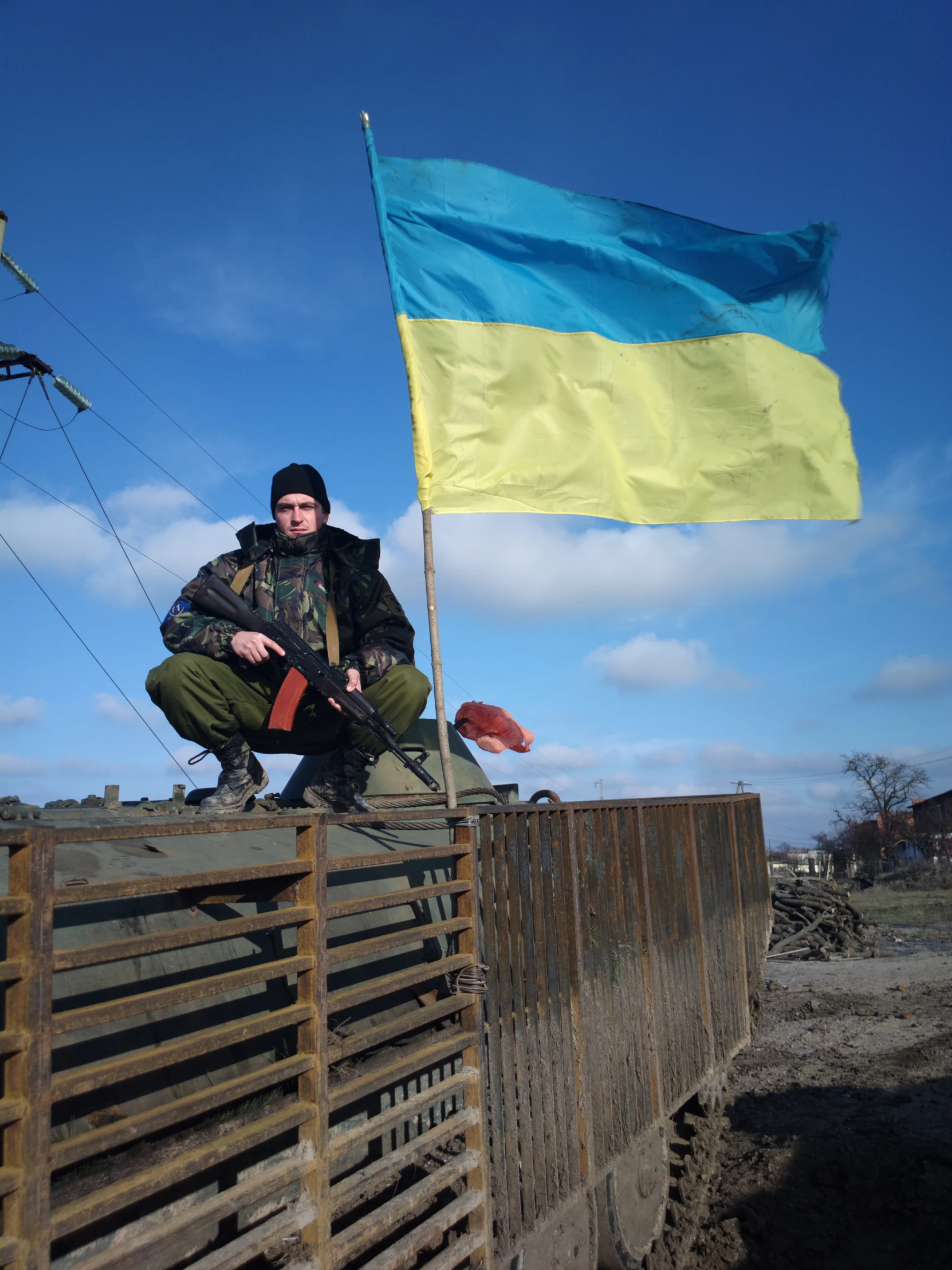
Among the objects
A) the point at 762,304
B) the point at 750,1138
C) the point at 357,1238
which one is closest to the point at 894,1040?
the point at 750,1138

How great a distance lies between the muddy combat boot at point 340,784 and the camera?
438cm

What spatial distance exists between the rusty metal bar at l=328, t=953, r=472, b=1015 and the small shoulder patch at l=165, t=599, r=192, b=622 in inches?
77.2

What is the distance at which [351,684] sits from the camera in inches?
166

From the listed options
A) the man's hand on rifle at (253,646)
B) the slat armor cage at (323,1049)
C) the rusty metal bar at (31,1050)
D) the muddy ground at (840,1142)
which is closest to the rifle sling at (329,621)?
the man's hand on rifle at (253,646)

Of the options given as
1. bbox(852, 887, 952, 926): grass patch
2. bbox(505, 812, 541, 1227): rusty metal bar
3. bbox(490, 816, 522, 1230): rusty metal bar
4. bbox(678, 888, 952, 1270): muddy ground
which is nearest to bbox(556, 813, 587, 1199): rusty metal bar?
bbox(505, 812, 541, 1227): rusty metal bar

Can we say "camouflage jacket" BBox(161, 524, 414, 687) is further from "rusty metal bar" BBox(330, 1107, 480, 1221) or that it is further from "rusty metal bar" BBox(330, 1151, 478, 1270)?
"rusty metal bar" BBox(330, 1151, 478, 1270)

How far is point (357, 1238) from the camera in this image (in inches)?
96.3

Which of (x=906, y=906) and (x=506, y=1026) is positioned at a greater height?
(x=506, y=1026)

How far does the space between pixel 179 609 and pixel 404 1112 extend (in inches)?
96.3

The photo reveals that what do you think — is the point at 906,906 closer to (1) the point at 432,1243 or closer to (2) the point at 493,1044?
(2) the point at 493,1044

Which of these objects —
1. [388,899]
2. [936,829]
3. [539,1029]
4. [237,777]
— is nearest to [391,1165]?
[388,899]

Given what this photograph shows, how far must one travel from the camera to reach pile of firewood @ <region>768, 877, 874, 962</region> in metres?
16.7

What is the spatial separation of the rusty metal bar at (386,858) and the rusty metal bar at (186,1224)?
0.71 m

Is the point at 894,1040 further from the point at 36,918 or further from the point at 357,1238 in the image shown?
the point at 36,918
